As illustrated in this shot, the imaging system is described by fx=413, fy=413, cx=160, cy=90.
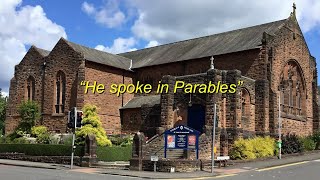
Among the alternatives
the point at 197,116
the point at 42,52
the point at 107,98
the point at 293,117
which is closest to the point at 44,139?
the point at 107,98

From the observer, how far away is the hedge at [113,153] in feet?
99.9

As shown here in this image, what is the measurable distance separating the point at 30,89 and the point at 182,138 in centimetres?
2544

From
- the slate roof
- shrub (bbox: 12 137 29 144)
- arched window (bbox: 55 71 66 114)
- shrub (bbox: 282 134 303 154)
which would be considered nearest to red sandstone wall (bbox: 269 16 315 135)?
shrub (bbox: 282 134 303 154)

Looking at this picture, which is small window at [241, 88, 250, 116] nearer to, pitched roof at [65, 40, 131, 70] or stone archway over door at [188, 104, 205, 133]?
stone archway over door at [188, 104, 205, 133]

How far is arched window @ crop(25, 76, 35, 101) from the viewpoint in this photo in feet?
148

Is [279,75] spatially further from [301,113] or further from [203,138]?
[203,138]

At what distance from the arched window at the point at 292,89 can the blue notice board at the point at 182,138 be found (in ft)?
52.6

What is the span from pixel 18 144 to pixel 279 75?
2400 centimetres

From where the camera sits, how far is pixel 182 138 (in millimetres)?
25688

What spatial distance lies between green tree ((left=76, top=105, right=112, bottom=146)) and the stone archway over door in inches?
279

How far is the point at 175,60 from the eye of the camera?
141 ft

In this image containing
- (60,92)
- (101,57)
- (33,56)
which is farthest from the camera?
(101,57)

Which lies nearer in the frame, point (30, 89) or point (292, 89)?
point (292, 89)

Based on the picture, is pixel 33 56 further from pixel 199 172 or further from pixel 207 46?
pixel 199 172
